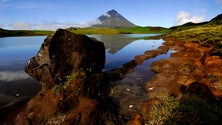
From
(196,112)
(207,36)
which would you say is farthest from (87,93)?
(207,36)

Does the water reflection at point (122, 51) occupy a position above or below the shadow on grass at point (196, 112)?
below

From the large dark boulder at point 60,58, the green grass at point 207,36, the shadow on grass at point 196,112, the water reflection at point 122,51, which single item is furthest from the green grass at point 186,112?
the green grass at point 207,36

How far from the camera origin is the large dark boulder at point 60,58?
16906 millimetres

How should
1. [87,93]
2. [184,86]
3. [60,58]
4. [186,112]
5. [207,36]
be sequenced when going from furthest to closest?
[207,36] → [184,86] → [60,58] → [87,93] → [186,112]

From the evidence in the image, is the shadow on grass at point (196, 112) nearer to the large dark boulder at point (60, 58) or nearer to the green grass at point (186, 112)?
the green grass at point (186, 112)

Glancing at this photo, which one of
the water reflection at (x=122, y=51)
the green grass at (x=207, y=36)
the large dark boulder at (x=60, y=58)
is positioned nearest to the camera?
the large dark boulder at (x=60, y=58)

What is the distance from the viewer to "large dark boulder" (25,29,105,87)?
16906 mm

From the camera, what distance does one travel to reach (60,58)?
1745 centimetres

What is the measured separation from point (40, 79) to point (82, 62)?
3756 millimetres

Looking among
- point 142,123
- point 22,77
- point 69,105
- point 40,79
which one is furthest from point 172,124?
point 22,77

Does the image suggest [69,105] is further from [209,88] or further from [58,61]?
[209,88]

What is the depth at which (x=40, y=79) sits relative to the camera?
57.2 ft

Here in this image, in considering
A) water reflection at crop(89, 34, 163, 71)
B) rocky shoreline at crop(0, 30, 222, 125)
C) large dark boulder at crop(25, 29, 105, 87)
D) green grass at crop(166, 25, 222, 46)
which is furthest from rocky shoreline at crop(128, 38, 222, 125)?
green grass at crop(166, 25, 222, 46)

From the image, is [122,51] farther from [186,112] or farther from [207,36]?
[186,112]
